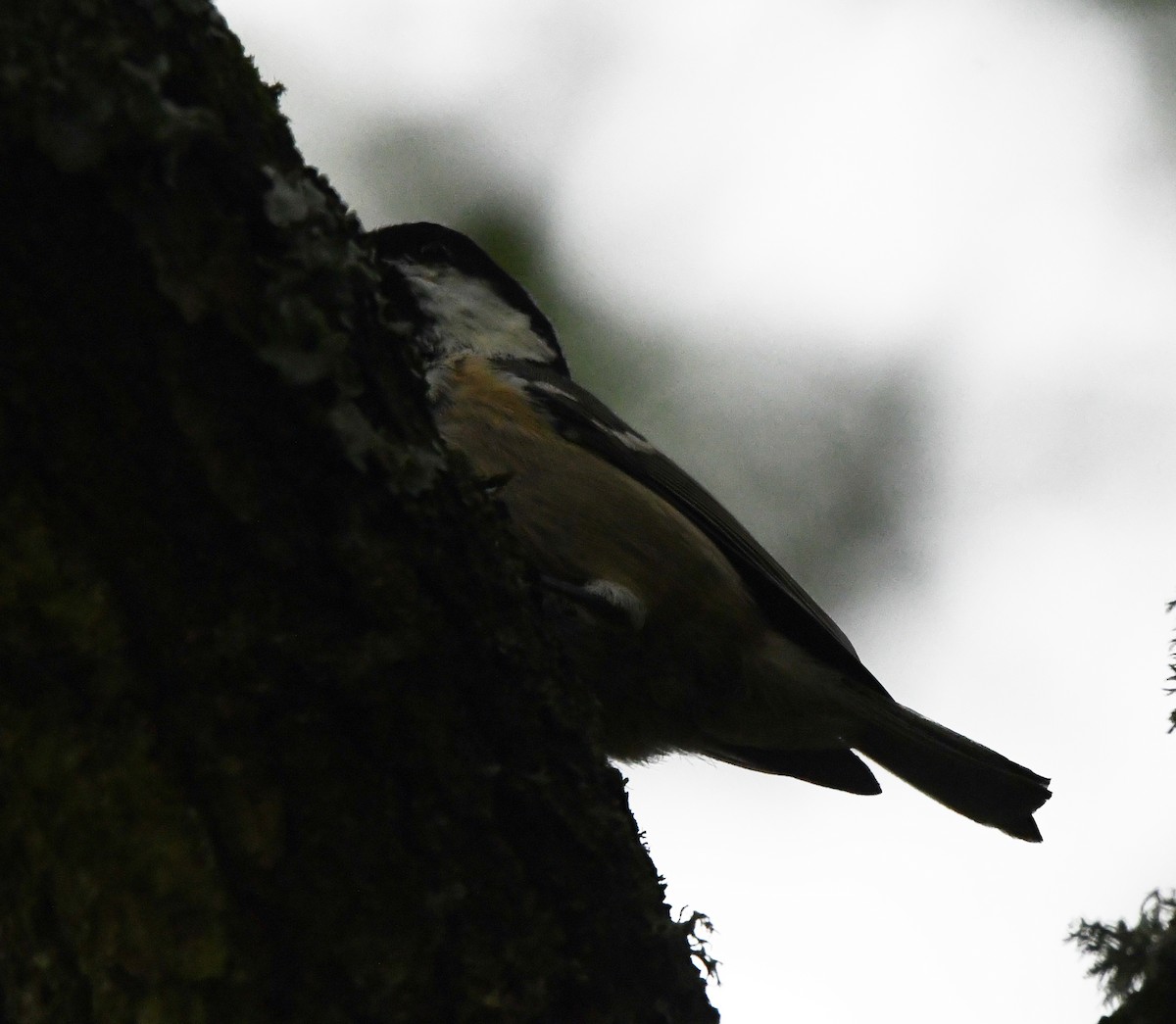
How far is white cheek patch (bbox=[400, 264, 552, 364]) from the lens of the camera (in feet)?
13.0

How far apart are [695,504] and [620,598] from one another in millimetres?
573

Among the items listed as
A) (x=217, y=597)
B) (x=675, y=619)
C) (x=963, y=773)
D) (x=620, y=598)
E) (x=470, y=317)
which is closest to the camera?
(x=217, y=597)

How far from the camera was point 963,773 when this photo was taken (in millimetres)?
3393

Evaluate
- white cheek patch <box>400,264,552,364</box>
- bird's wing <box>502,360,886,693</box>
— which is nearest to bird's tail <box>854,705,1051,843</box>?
bird's wing <box>502,360,886,693</box>

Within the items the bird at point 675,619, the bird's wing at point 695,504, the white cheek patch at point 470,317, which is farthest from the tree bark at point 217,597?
the white cheek patch at point 470,317

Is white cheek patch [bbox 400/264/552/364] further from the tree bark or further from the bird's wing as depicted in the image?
the tree bark

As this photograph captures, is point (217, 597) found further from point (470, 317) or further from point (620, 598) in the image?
point (470, 317)

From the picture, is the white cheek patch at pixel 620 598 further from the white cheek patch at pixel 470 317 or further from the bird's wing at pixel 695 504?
the white cheek patch at pixel 470 317

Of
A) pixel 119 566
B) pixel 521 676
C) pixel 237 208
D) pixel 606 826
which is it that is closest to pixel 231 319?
pixel 237 208

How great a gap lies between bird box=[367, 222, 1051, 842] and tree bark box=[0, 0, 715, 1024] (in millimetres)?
1583

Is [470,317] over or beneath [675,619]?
over

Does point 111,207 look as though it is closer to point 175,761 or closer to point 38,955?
point 175,761

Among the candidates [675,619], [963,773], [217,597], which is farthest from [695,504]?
[217,597]

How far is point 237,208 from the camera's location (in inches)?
49.5
